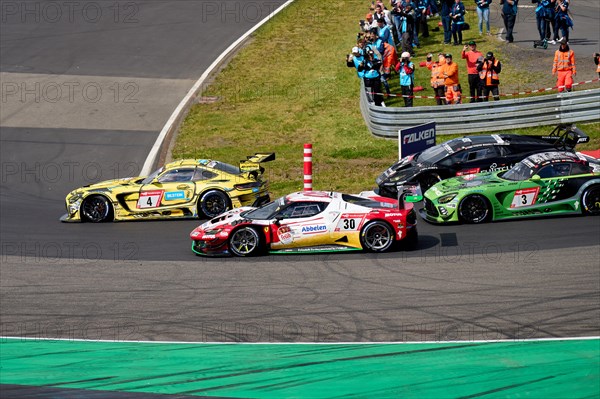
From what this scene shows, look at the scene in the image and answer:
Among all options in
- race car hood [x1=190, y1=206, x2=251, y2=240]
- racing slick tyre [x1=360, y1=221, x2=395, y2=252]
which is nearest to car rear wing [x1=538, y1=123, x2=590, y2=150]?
racing slick tyre [x1=360, y1=221, x2=395, y2=252]

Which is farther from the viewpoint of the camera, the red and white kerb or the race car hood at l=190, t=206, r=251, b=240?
the red and white kerb

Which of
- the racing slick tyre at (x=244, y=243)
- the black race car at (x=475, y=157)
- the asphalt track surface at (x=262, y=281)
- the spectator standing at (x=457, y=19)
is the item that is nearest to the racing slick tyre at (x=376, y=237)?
the asphalt track surface at (x=262, y=281)

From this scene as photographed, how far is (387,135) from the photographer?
24.9 m

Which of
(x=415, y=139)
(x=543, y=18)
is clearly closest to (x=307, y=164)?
(x=415, y=139)

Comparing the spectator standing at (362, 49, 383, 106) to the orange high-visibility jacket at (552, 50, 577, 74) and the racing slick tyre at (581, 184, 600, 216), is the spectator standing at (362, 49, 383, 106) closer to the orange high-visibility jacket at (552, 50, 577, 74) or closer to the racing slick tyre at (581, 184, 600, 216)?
the orange high-visibility jacket at (552, 50, 577, 74)

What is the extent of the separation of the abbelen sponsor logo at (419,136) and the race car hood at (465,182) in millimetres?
2996

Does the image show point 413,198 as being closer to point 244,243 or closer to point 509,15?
point 244,243

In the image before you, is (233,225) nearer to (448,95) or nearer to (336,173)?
(336,173)

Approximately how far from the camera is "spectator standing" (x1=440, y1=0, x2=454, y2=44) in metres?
29.7

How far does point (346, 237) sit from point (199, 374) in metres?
6.34

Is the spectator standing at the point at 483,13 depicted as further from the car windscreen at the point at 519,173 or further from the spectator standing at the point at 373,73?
the car windscreen at the point at 519,173

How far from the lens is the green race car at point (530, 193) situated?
1823 cm

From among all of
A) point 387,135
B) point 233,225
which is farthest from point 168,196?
point 387,135

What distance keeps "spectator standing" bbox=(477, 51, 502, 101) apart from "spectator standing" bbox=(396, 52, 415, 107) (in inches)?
68.4
